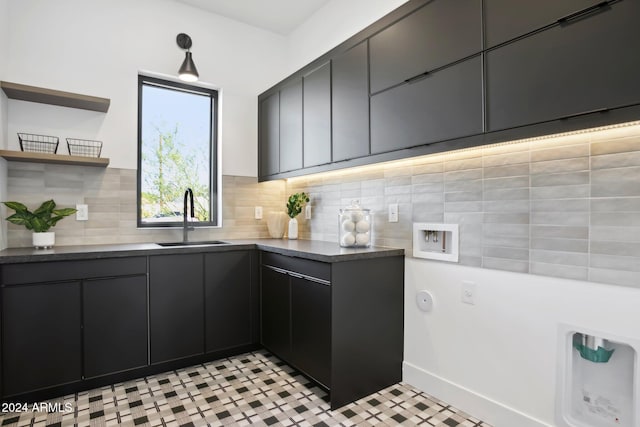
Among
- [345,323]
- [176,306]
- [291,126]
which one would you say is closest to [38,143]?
[176,306]

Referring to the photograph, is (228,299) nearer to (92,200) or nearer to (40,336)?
(40,336)

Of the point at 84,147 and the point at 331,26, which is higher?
the point at 331,26

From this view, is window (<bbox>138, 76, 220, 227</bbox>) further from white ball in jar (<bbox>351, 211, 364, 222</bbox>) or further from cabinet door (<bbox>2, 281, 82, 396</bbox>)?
white ball in jar (<bbox>351, 211, 364, 222</bbox>)

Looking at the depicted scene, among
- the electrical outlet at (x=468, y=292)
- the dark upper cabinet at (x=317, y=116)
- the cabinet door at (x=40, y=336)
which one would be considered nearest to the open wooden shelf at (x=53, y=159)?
the cabinet door at (x=40, y=336)

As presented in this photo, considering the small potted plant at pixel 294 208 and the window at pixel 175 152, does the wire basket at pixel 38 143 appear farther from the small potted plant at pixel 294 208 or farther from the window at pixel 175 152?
the small potted plant at pixel 294 208

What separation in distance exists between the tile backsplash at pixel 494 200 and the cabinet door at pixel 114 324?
65 cm

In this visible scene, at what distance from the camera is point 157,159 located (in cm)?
311

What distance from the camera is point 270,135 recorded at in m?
3.37

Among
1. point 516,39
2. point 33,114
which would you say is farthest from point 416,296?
point 33,114

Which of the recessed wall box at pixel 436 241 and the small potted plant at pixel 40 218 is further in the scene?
the small potted plant at pixel 40 218

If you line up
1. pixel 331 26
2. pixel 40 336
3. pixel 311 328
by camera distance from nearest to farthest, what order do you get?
pixel 40 336
pixel 311 328
pixel 331 26

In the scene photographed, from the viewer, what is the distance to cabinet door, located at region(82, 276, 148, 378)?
2.22 m

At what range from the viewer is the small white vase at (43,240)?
7.69 feet

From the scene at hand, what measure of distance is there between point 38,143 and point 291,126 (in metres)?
1.83
